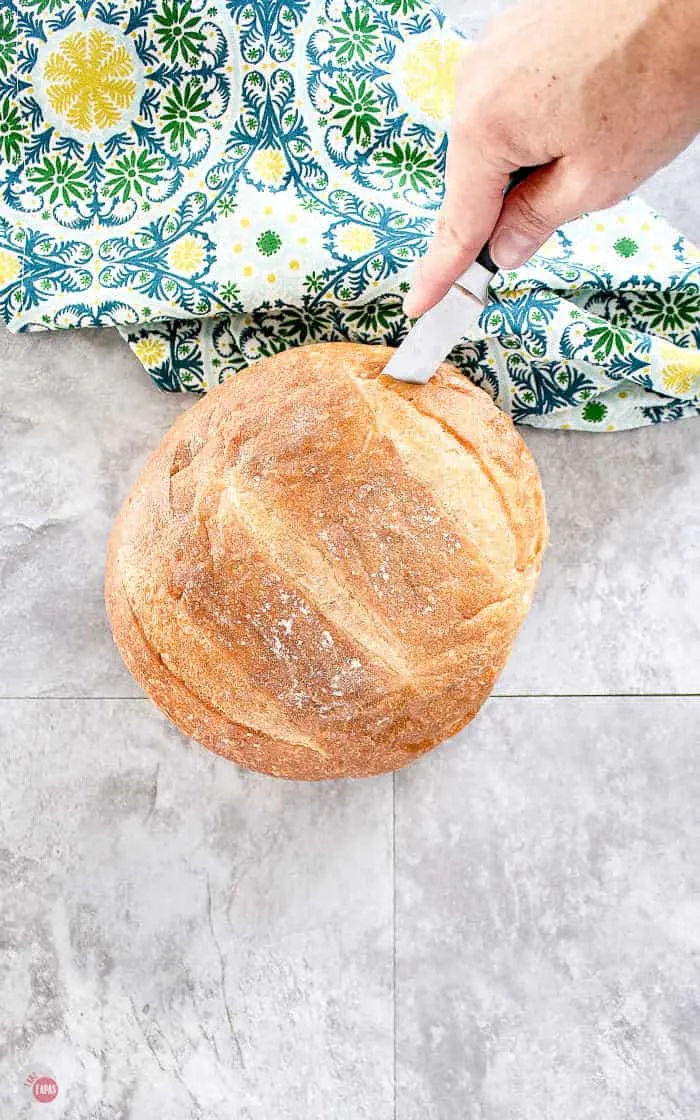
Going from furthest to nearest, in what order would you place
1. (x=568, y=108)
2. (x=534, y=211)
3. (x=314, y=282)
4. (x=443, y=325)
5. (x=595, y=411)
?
(x=595, y=411) → (x=314, y=282) → (x=443, y=325) → (x=534, y=211) → (x=568, y=108)

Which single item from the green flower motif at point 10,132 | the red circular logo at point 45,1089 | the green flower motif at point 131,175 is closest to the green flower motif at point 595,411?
the green flower motif at point 131,175

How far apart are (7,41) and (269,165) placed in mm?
412

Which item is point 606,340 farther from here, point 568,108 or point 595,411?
point 568,108

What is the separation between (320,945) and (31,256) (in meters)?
1.09

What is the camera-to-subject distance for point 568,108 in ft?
2.42

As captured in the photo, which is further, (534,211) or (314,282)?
(314,282)

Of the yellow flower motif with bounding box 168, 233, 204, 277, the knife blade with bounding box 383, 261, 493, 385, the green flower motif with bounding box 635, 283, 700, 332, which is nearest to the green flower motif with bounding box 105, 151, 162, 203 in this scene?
the yellow flower motif with bounding box 168, 233, 204, 277

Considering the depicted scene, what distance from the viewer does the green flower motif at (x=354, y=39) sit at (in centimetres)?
124

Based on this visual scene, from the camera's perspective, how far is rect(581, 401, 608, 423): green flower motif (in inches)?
51.1

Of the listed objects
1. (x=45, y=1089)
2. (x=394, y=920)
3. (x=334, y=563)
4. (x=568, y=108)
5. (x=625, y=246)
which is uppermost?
(x=568, y=108)

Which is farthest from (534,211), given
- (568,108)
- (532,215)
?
(568,108)

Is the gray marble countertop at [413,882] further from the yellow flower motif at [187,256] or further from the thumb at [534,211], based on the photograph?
the thumb at [534,211]

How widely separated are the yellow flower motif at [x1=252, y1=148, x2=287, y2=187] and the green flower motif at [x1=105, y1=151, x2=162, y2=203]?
0.15 m

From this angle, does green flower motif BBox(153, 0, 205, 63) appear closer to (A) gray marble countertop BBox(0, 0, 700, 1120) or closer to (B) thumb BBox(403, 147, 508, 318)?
(A) gray marble countertop BBox(0, 0, 700, 1120)
